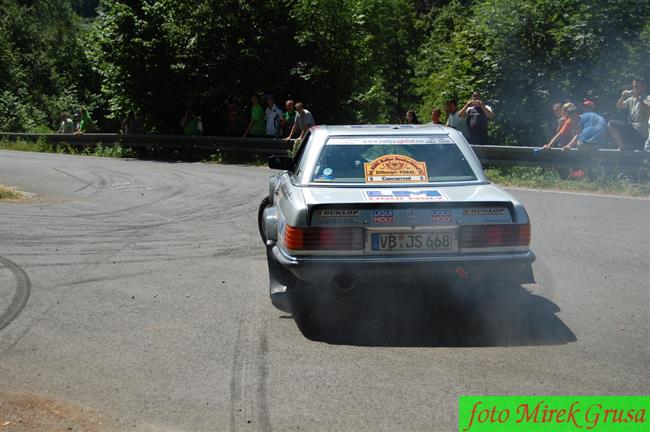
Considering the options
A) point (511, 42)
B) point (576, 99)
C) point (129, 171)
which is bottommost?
point (129, 171)

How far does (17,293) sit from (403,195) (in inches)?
143

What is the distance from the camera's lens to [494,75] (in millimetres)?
19797

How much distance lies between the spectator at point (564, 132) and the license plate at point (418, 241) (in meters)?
9.66

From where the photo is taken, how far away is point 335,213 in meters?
5.75

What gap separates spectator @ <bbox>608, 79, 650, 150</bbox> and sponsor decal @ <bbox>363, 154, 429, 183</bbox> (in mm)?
8654

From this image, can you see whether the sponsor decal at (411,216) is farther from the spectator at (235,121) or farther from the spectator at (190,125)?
the spectator at (190,125)

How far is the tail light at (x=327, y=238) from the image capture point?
5715 mm

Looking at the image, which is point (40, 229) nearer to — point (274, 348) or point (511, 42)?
point (274, 348)

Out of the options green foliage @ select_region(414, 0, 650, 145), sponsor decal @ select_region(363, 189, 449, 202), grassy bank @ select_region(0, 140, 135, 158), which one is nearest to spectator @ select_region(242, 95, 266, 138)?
grassy bank @ select_region(0, 140, 135, 158)

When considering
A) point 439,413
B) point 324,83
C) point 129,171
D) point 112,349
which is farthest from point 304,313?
point 324,83

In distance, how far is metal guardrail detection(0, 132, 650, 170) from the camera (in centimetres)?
1371

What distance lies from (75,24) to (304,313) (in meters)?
57.0

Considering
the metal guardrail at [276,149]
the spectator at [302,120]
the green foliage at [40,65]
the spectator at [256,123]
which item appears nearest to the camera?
the metal guardrail at [276,149]
